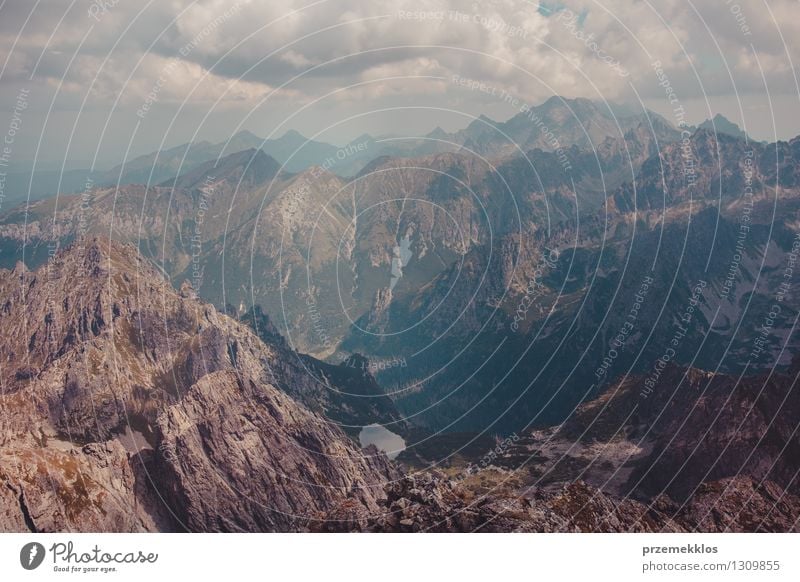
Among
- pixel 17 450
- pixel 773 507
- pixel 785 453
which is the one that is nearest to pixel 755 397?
pixel 785 453

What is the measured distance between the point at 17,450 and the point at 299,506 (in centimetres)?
7676

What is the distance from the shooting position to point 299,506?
192m

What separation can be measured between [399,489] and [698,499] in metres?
57.4

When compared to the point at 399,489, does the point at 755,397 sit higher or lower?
lower

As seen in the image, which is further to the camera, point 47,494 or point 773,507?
point 47,494

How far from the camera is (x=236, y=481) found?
193 metres

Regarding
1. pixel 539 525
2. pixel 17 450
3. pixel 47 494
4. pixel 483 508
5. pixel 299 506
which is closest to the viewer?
pixel 539 525

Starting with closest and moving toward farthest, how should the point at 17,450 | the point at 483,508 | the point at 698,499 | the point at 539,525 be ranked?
the point at 539,525
the point at 483,508
the point at 698,499
the point at 17,450
